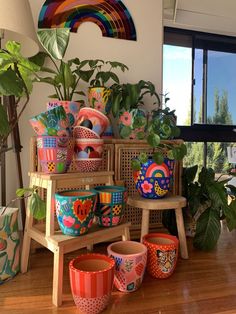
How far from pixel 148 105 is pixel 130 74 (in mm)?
240

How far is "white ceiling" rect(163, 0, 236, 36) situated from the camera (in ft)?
7.38

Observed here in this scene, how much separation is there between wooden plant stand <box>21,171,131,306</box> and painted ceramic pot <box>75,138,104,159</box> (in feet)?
0.27

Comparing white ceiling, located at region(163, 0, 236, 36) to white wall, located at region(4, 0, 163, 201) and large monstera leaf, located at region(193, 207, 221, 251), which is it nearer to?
white wall, located at region(4, 0, 163, 201)

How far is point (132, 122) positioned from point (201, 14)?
59.2 inches

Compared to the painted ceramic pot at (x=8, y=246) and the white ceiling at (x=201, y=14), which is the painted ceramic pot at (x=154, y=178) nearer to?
the painted ceramic pot at (x=8, y=246)

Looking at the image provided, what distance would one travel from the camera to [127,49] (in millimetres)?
1784

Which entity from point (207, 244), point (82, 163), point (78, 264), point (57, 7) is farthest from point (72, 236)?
point (57, 7)

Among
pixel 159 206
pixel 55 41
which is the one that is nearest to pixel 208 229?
pixel 159 206

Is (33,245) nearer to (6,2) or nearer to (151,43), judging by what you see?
(6,2)

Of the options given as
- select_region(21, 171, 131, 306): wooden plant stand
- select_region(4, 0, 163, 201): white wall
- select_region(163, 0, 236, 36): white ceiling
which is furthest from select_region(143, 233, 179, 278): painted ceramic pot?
select_region(163, 0, 236, 36): white ceiling

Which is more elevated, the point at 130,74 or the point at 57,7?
the point at 57,7

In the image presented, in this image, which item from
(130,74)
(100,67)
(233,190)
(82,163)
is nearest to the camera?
(82,163)

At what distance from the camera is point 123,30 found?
1.76 meters

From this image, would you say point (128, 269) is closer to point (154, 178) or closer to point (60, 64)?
point (154, 178)
